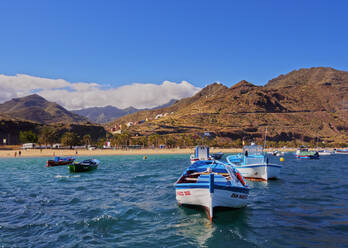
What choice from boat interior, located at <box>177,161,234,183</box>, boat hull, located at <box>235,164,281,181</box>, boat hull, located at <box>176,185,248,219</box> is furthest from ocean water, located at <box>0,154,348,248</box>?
boat hull, located at <box>235,164,281,181</box>

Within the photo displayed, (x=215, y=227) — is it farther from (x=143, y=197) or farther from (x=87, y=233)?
(x=143, y=197)

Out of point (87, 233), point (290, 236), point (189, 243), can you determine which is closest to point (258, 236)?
point (290, 236)

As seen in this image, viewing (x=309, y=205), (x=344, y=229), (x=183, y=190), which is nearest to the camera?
(x=344, y=229)

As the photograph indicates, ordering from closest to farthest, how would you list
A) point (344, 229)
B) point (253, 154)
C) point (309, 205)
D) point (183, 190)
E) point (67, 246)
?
point (67, 246)
point (344, 229)
point (183, 190)
point (309, 205)
point (253, 154)

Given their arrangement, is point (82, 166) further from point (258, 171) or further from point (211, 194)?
point (211, 194)

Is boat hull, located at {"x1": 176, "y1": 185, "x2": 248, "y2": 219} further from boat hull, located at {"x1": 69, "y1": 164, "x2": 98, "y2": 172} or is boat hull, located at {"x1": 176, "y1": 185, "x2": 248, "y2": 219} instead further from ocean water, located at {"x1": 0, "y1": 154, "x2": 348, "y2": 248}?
boat hull, located at {"x1": 69, "y1": 164, "x2": 98, "y2": 172}

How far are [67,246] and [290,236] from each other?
12082mm

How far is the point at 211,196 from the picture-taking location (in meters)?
17.8

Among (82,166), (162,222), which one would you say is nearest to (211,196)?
(162,222)

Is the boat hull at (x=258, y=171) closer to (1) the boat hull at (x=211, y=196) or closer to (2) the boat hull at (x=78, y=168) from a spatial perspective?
(1) the boat hull at (x=211, y=196)

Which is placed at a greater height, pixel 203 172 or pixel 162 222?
pixel 203 172

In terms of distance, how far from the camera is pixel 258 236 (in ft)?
50.5

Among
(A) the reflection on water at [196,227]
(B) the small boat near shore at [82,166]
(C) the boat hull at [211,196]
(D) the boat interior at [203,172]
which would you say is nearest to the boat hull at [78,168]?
(B) the small boat near shore at [82,166]

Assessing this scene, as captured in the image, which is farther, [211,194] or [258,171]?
[258,171]
